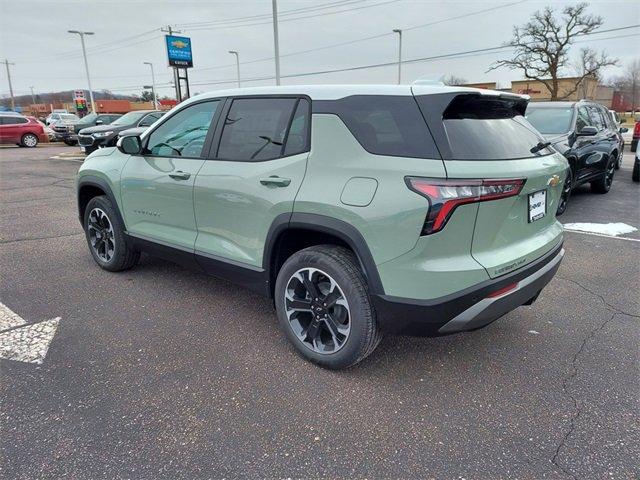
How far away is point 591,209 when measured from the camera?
24.5ft

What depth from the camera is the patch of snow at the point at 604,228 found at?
19.9ft

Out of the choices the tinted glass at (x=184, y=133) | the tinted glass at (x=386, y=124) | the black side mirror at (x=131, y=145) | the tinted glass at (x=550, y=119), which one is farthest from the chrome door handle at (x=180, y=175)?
the tinted glass at (x=550, y=119)

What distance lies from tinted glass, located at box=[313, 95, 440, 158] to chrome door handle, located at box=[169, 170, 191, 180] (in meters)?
1.32

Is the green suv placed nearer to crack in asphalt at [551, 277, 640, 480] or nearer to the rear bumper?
the rear bumper

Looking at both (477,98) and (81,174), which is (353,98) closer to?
(477,98)

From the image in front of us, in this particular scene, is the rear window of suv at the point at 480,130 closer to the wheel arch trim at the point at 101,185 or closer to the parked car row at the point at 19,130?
the wheel arch trim at the point at 101,185

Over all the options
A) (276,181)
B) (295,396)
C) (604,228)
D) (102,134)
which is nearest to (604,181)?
(604,228)

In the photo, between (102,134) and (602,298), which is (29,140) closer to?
(102,134)

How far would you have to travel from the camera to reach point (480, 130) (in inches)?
100

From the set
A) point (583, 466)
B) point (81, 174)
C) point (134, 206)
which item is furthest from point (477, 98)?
point (81, 174)

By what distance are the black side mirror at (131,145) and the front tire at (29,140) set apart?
77.2 feet

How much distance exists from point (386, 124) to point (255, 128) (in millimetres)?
1038

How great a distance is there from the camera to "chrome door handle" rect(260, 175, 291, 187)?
2.80 m

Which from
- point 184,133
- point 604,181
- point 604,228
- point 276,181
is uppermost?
point 184,133
